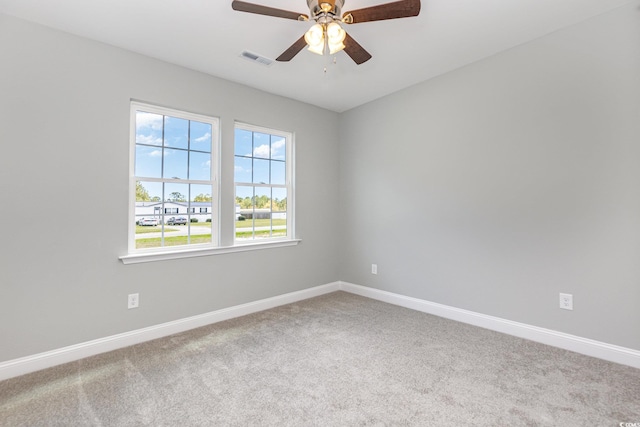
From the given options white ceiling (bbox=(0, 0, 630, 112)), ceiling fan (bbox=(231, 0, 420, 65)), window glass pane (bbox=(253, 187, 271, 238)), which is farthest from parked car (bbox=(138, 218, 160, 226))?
ceiling fan (bbox=(231, 0, 420, 65))

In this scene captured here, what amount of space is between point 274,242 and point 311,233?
2.04 ft

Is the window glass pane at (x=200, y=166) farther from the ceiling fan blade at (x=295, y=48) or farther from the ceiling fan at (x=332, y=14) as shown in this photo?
the ceiling fan at (x=332, y=14)

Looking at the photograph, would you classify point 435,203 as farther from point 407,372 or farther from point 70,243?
point 70,243

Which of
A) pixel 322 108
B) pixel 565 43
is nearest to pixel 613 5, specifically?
pixel 565 43

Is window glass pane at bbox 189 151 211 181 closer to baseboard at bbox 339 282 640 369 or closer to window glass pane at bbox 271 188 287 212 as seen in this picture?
window glass pane at bbox 271 188 287 212

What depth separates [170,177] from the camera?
296cm

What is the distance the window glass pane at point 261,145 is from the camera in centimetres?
362

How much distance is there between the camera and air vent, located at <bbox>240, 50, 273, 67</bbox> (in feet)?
9.03

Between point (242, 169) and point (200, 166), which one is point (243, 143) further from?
point (200, 166)

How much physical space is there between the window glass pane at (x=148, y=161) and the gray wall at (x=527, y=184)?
258 centimetres

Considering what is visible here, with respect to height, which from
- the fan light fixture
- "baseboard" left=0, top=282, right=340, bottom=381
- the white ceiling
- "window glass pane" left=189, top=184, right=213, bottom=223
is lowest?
"baseboard" left=0, top=282, right=340, bottom=381

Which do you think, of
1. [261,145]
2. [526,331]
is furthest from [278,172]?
[526,331]

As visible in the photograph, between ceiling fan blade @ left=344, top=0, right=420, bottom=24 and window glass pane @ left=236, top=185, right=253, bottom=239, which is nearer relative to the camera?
ceiling fan blade @ left=344, top=0, right=420, bottom=24

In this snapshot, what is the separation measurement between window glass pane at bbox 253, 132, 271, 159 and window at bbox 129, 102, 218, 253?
0.52m
